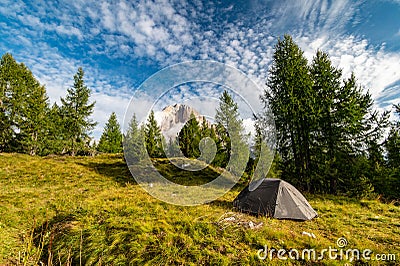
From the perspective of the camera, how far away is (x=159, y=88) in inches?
308

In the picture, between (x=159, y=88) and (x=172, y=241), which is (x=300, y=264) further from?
(x=159, y=88)

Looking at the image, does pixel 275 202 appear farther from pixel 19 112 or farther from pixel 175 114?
pixel 19 112

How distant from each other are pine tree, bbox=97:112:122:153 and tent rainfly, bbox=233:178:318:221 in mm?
39027

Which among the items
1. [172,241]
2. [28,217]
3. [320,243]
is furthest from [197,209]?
[28,217]

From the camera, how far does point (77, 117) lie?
32750 mm

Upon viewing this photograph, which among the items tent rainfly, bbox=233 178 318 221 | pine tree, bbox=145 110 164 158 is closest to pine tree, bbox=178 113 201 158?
pine tree, bbox=145 110 164 158

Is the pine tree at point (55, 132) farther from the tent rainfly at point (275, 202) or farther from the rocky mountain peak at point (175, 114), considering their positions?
the tent rainfly at point (275, 202)

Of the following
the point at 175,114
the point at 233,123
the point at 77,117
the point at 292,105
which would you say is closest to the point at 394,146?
the point at 292,105

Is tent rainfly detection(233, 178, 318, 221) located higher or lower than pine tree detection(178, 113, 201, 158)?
lower

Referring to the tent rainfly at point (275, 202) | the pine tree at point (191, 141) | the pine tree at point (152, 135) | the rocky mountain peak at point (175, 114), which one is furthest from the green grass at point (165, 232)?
the pine tree at point (191, 141)

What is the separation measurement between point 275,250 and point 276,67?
609 inches

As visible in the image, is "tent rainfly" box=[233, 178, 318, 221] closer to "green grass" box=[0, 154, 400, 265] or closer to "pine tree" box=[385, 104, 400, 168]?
"green grass" box=[0, 154, 400, 265]

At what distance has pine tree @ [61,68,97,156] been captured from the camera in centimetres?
3256

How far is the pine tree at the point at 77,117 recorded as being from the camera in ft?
107
